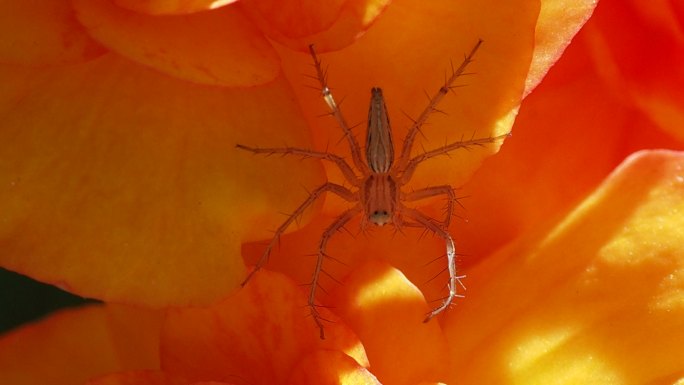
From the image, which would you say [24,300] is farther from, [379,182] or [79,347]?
[379,182]

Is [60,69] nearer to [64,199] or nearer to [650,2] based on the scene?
[64,199]

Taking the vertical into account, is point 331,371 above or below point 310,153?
below

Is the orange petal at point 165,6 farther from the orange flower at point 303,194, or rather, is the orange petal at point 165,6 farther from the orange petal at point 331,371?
the orange petal at point 331,371

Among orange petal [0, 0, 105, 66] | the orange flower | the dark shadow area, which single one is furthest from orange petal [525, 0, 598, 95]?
the dark shadow area

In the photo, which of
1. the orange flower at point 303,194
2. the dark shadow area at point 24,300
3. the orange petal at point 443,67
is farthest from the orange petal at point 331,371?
the dark shadow area at point 24,300

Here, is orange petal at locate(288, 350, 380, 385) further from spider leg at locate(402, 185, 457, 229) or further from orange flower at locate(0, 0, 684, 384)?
spider leg at locate(402, 185, 457, 229)

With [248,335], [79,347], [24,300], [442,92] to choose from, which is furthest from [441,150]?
[24,300]

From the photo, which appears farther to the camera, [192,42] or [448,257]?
[448,257]

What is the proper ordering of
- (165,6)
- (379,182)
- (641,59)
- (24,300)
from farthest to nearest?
(24,300) → (379,182) → (641,59) → (165,6)
